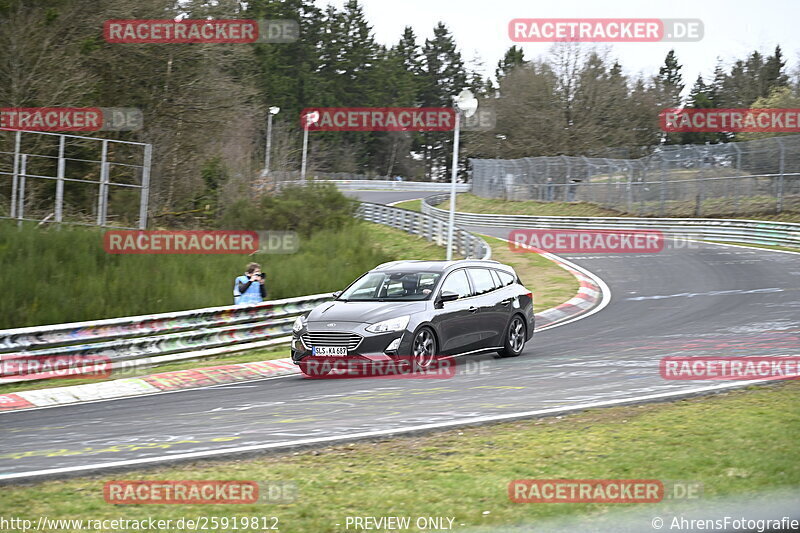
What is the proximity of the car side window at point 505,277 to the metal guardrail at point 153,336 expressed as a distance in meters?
4.38

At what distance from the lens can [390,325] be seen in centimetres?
1269

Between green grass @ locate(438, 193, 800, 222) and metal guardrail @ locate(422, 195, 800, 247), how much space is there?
1.10 metres

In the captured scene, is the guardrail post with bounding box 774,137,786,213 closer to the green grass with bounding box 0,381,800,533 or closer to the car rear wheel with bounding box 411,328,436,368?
the car rear wheel with bounding box 411,328,436,368

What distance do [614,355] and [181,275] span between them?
929 cm

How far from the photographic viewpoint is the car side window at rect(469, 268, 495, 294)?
1462 centimetres

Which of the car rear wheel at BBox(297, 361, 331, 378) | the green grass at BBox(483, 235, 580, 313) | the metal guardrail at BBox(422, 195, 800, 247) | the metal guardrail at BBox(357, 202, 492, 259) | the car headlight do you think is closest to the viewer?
the car headlight

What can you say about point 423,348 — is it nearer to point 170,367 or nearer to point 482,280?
point 482,280

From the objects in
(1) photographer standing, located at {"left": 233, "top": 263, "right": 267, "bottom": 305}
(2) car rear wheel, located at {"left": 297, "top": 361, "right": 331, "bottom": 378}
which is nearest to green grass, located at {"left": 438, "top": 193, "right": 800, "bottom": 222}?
(1) photographer standing, located at {"left": 233, "top": 263, "right": 267, "bottom": 305}

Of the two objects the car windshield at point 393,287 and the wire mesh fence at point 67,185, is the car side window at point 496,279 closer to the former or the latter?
the car windshield at point 393,287

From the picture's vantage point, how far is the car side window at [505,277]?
50.3 feet

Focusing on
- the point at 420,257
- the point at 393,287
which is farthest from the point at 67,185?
the point at 393,287

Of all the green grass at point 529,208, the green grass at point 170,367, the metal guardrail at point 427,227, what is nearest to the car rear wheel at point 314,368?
the green grass at point 170,367

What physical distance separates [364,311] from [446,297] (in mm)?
1285

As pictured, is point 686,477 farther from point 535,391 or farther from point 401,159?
point 401,159
